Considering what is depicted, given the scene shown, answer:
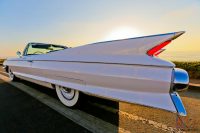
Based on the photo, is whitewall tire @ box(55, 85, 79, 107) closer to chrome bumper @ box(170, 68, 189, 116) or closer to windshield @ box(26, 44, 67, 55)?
chrome bumper @ box(170, 68, 189, 116)

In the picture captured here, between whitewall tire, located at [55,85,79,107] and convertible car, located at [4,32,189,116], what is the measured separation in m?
0.04

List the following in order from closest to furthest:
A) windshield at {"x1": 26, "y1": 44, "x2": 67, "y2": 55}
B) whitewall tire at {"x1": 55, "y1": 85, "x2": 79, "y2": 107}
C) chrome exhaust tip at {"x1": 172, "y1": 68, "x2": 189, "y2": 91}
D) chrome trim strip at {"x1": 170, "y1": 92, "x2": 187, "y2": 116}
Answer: chrome trim strip at {"x1": 170, "y1": 92, "x2": 187, "y2": 116}, chrome exhaust tip at {"x1": 172, "y1": 68, "x2": 189, "y2": 91}, whitewall tire at {"x1": 55, "y1": 85, "x2": 79, "y2": 107}, windshield at {"x1": 26, "y1": 44, "x2": 67, "y2": 55}

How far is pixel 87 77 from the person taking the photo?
126 inches

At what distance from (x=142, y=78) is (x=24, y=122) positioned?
194 centimetres

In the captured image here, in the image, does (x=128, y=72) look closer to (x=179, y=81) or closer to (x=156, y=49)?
(x=156, y=49)

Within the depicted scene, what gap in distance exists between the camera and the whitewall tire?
3785 mm

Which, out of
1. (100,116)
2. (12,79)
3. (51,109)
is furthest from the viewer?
(12,79)

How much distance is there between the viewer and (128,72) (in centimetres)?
266

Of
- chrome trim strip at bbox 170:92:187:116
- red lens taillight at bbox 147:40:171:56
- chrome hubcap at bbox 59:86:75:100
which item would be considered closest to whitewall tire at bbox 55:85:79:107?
chrome hubcap at bbox 59:86:75:100

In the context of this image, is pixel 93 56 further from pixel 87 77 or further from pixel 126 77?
pixel 126 77

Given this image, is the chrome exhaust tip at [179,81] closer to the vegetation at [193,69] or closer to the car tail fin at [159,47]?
the car tail fin at [159,47]

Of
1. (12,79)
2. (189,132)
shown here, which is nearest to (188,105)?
(189,132)

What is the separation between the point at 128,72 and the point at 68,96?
1710 millimetres

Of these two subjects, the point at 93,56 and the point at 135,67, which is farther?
the point at 93,56
